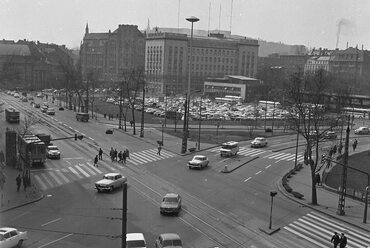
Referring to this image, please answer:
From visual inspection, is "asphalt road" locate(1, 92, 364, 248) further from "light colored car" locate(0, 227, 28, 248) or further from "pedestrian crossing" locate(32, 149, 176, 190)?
"light colored car" locate(0, 227, 28, 248)

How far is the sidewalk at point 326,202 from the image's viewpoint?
25344mm

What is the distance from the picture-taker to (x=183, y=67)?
154250 mm

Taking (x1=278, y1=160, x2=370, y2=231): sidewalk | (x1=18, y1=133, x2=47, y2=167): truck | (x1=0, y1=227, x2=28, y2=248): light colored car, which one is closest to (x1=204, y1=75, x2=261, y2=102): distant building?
(x1=278, y1=160, x2=370, y2=231): sidewalk

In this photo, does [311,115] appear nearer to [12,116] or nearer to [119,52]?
[12,116]

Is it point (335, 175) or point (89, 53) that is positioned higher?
point (89, 53)

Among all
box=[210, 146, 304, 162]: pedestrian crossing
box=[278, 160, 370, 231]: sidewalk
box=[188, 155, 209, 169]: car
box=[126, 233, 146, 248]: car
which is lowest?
box=[210, 146, 304, 162]: pedestrian crossing

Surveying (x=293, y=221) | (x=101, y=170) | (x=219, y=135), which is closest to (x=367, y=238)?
(x=293, y=221)

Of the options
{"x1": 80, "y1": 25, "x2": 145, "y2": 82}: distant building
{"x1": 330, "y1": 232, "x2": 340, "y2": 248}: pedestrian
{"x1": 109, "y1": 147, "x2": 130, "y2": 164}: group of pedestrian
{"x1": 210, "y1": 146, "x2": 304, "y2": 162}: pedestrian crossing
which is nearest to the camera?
{"x1": 330, "y1": 232, "x2": 340, "y2": 248}: pedestrian

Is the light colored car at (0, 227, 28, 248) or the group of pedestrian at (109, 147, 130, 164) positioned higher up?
the light colored car at (0, 227, 28, 248)

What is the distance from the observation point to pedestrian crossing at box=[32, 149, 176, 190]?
31172mm

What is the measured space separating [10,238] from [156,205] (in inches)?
368

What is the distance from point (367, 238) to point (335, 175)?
1513 centimetres

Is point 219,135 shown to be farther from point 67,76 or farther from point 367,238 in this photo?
point 67,76

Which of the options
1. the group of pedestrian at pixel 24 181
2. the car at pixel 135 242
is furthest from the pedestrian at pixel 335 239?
the group of pedestrian at pixel 24 181
